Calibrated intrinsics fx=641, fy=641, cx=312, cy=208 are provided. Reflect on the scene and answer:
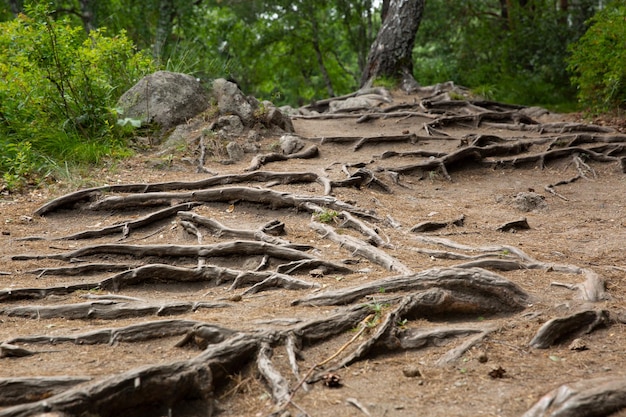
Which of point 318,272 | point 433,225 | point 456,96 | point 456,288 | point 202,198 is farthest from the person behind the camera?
point 456,96

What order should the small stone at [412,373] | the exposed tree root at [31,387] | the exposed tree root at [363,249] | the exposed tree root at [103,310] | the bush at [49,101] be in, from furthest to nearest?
the bush at [49,101], the exposed tree root at [363,249], the exposed tree root at [103,310], the small stone at [412,373], the exposed tree root at [31,387]

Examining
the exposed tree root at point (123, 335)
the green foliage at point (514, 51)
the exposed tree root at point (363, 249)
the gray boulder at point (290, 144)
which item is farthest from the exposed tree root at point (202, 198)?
the green foliage at point (514, 51)

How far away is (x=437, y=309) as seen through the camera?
4.84 m

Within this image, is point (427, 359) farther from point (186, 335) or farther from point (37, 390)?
point (37, 390)

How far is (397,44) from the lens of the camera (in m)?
17.8

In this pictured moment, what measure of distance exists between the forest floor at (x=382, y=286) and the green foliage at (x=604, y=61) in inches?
139

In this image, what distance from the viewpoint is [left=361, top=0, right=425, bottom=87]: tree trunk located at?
1720cm

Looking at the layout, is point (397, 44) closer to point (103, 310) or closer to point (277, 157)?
point (277, 157)

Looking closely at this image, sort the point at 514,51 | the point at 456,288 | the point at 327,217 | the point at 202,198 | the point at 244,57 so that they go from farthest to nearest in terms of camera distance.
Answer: the point at 244,57 → the point at 514,51 → the point at 202,198 → the point at 327,217 → the point at 456,288

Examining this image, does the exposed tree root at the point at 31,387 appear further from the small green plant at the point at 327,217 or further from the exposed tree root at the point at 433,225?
the exposed tree root at the point at 433,225

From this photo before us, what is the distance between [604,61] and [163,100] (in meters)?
9.43

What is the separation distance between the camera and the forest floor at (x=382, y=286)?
12.8ft

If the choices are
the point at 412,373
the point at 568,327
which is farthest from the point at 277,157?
the point at 412,373

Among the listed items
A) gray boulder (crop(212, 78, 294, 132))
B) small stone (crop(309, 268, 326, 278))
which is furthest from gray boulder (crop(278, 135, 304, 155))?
small stone (crop(309, 268, 326, 278))
